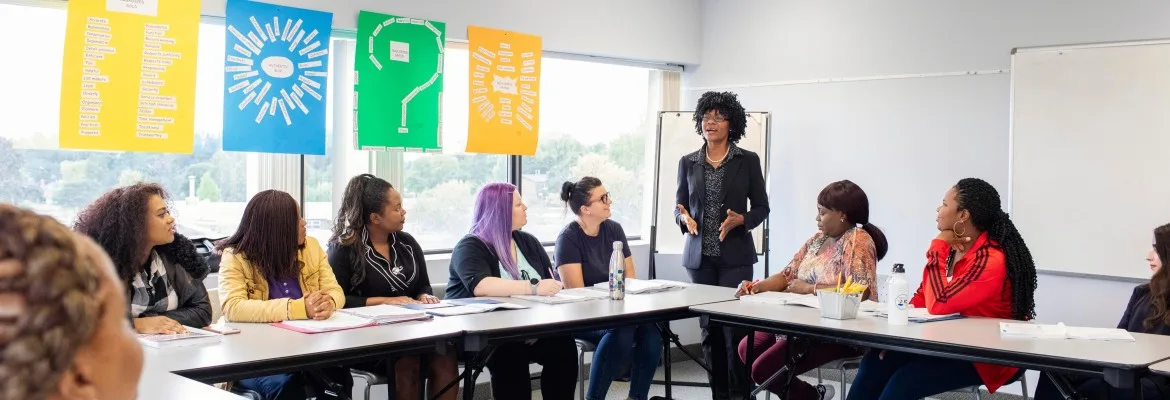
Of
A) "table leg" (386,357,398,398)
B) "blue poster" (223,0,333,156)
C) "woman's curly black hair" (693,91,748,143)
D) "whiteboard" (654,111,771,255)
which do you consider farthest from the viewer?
"whiteboard" (654,111,771,255)

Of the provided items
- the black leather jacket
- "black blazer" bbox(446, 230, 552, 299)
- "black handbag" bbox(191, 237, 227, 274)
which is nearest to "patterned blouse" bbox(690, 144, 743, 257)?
"black blazer" bbox(446, 230, 552, 299)

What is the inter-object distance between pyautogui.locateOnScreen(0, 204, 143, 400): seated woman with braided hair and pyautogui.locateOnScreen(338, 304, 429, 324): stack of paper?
276 cm

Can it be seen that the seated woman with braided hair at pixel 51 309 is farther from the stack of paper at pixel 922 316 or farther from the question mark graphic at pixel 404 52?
the question mark graphic at pixel 404 52

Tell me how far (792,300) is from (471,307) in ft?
4.14

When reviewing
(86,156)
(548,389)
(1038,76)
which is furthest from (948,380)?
(86,156)

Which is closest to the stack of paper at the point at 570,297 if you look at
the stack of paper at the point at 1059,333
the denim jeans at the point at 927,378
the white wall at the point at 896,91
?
the denim jeans at the point at 927,378

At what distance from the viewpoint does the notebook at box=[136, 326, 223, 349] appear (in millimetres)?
2801

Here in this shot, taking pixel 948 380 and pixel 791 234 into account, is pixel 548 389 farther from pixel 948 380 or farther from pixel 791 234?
pixel 791 234

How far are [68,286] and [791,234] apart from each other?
19.2 feet

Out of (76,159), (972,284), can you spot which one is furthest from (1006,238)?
(76,159)

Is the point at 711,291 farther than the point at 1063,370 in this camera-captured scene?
Yes

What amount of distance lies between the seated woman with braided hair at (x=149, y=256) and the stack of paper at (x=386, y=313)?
50cm

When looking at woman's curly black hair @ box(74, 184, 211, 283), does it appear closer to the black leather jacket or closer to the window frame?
the black leather jacket

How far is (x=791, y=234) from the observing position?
6.22 meters
